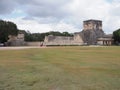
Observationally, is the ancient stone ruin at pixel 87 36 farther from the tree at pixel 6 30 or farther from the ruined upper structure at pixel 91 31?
the tree at pixel 6 30

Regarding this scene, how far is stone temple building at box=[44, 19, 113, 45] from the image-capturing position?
11031 cm

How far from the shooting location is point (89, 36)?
115188mm

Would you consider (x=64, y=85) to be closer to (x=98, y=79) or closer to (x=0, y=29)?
(x=98, y=79)

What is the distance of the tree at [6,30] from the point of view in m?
83.4

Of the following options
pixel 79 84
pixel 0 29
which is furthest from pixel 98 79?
pixel 0 29

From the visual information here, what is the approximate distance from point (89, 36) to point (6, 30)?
41.6 m

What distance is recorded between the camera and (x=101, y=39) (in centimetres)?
11738

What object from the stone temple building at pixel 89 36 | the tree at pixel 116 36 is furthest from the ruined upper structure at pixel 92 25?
the tree at pixel 116 36

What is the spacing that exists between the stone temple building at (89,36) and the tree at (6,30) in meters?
23.0

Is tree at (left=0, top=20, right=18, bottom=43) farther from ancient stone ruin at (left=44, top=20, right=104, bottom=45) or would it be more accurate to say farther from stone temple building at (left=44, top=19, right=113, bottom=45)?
stone temple building at (left=44, top=19, right=113, bottom=45)

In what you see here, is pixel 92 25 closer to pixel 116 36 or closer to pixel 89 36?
pixel 89 36

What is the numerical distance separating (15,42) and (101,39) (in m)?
40.3

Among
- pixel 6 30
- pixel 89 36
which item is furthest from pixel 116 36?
pixel 6 30

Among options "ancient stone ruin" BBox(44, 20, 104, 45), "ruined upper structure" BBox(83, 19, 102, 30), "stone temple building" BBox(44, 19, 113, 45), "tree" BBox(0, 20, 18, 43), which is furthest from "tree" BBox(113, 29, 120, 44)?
"tree" BBox(0, 20, 18, 43)
